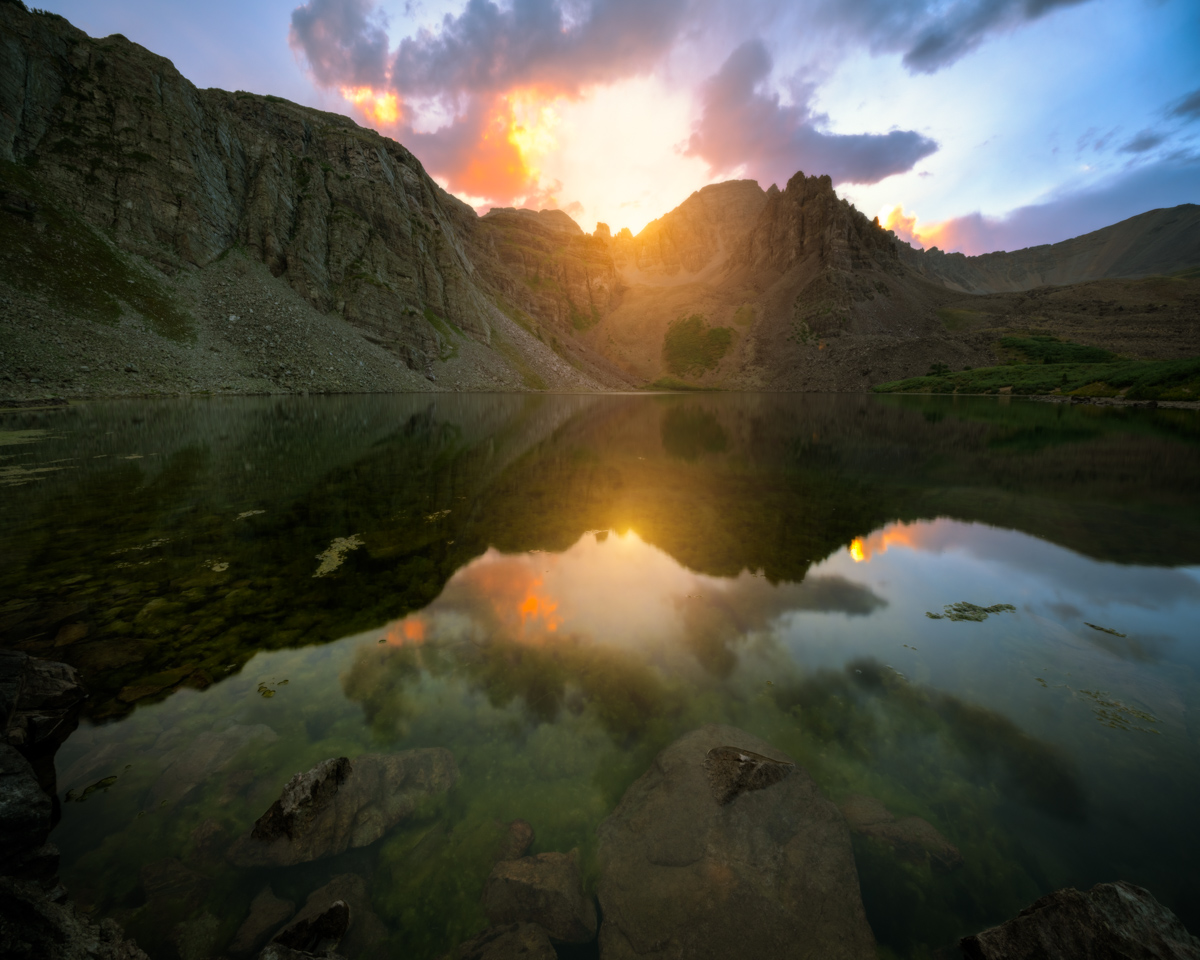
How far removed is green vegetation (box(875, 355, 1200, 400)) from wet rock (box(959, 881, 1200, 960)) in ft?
293

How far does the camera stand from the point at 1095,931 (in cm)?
305

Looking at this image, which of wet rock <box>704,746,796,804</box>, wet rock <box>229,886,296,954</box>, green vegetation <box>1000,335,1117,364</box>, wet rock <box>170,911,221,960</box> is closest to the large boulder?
wet rock <box>704,746,796,804</box>

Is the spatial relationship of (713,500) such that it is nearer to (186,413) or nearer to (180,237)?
(186,413)

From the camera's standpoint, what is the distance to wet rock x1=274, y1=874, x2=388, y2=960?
3.37m

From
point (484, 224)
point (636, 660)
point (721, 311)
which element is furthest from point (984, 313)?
point (636, 660)

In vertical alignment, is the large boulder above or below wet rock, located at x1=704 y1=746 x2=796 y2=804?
below

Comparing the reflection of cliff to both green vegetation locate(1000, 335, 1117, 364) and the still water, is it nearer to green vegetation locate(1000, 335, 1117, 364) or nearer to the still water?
the still water

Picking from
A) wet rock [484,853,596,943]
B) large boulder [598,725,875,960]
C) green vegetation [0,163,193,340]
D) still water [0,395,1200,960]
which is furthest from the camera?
green vegetation [0,163,193,340]

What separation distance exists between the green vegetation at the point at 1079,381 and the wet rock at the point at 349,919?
93427 millimetres

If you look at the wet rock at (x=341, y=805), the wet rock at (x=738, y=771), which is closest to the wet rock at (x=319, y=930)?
the wet rock at (x=341, y=805)

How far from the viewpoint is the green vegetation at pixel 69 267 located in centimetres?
5300

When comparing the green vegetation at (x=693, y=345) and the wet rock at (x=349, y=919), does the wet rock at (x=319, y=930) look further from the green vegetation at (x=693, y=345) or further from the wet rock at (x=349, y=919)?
the green vegetation at (x=693, y=345)

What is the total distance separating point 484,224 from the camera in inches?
7200

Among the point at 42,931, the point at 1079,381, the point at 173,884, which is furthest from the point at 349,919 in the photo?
the point at 1079,381
